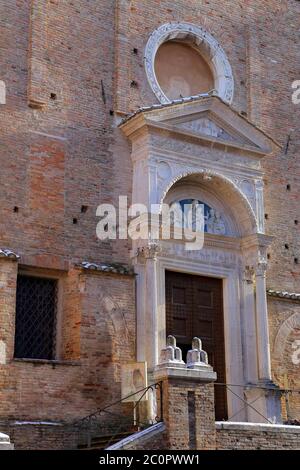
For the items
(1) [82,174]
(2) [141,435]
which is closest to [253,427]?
(2) [141,435]

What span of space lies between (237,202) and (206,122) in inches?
67.7

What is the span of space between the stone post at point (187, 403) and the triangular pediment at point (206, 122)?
5.24m

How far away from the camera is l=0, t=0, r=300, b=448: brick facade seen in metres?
15.8

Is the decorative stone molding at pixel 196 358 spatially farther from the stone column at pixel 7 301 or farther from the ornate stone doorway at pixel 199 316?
the stone column at pixel 7 301

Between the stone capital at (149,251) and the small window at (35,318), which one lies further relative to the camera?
the stone capital at (149,251)

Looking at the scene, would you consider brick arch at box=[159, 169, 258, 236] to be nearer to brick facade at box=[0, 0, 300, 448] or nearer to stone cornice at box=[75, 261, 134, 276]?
brick facade at box=[0, 0, 300, 448]

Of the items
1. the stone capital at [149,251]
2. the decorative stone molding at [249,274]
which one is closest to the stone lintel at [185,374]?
the stone capital at [149,251]

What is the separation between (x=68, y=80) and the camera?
1773cm

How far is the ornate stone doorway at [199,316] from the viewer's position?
57.7ft

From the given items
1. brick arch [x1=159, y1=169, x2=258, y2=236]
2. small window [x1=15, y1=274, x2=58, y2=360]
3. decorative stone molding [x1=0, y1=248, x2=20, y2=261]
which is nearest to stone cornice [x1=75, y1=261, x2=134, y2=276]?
small window [x1=15, y1=274, x2=58, y2=360]

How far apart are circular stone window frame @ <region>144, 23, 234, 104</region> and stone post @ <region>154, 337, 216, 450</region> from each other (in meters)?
6.96

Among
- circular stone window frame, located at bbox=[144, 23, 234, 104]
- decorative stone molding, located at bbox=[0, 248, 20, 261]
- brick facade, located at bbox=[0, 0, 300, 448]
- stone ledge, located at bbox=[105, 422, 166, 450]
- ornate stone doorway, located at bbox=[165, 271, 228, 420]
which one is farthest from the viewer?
circular stone window frame, located at bbox=[144, 23, 234, 104]

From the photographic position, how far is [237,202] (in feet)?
61.5
